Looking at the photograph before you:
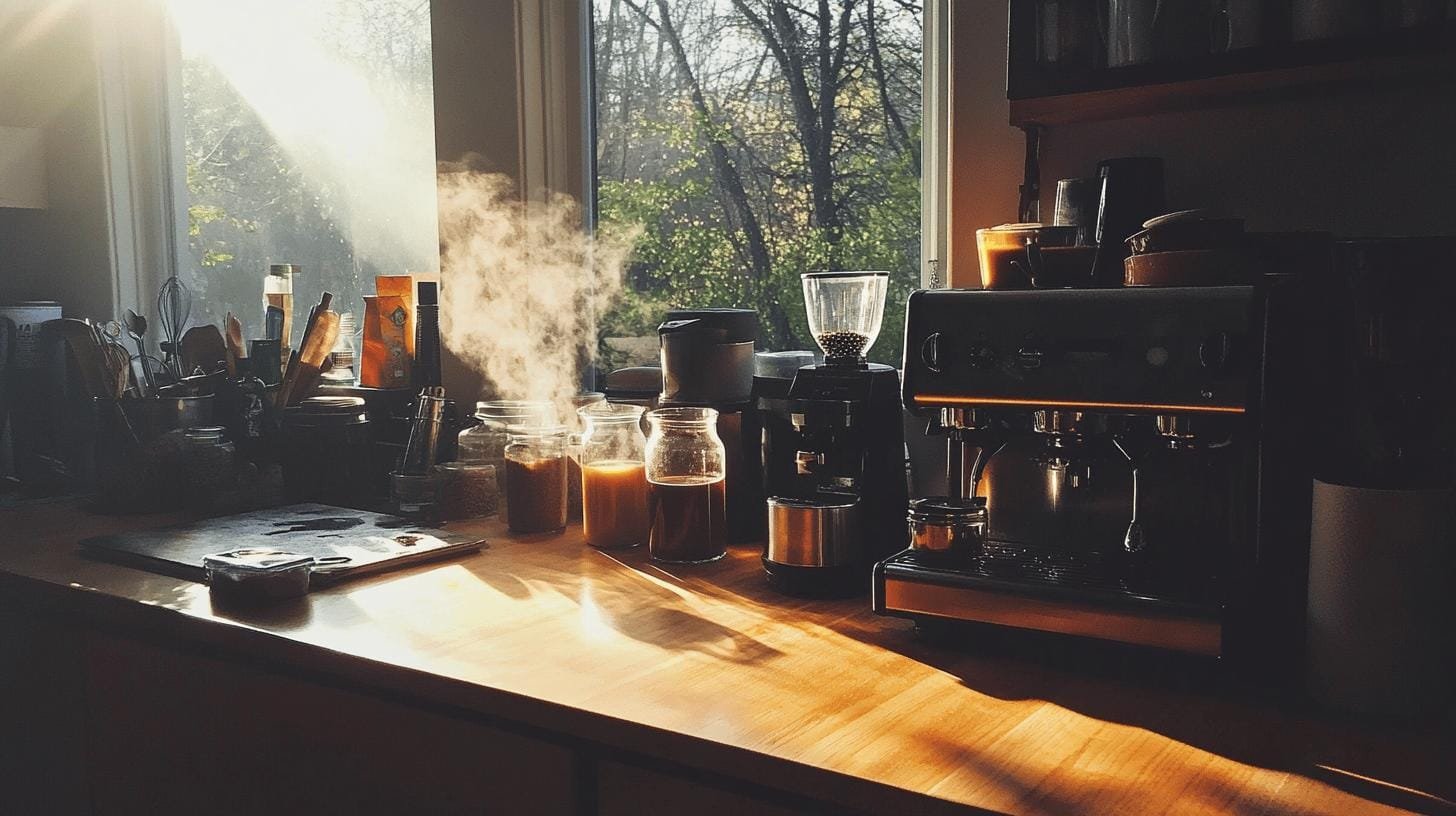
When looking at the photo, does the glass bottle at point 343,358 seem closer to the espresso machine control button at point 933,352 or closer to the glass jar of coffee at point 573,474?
the glass jar of coffee at point 573,474

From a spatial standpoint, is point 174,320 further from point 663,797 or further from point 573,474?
point 663,797

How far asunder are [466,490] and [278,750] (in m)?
0.63

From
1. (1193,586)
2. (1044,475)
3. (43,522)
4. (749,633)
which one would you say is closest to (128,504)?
(43,522)

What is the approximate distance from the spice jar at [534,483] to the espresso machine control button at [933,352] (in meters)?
0.78

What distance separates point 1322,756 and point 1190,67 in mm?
768

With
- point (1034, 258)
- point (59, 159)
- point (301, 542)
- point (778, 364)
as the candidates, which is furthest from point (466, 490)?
point (59, 159)

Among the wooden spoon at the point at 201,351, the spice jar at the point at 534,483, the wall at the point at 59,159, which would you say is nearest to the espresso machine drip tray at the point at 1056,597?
the spice jar at the point at 534,483

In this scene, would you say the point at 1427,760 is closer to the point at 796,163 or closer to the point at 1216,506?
the point at 1216,506

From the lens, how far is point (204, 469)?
→ 79.6 inches

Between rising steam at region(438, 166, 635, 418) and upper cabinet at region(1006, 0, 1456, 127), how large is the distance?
1.01 m

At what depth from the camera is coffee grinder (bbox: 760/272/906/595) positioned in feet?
4.69

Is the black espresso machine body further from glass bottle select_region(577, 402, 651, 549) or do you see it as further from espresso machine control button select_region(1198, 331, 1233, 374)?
glass bottle select_region(577, 402, 651, 549)

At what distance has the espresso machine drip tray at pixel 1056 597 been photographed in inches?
43.2

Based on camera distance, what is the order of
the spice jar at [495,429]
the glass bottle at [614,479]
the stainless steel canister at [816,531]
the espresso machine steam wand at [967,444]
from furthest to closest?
the spice jar at [495,429], the glass bottle at [614,479], the stainless steel canister at [816,531], the espresso machine steam wand at [967,444]
